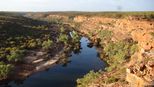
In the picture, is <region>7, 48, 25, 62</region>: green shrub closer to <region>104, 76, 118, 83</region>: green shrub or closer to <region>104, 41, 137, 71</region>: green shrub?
<region>104, 41, 137, 71</region>: green shrub

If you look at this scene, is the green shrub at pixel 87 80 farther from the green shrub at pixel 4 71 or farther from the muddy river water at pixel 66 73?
the green shrub at pixel 4 71

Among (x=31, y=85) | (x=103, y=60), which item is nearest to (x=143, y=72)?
(x=31, y=85)

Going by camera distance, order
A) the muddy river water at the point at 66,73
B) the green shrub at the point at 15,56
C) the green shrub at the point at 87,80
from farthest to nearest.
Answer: the green shrub at the point at 15,56 < the muddy river water at the point at 66,73 < the green shrub at the point at 87,80

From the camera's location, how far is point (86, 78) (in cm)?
5375

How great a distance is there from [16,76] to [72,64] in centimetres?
1763

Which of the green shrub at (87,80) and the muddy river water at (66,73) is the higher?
the green shrub at (87,80)

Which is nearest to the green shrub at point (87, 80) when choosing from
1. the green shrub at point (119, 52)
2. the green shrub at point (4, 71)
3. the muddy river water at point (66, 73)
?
the muddy river water at point (66, 73)

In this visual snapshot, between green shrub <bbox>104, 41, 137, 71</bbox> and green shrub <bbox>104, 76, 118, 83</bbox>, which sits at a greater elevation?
green shrub <bbox>104, 76, 118, 83</bbox>

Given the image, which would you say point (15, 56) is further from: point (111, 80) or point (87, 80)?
point (111, 80)

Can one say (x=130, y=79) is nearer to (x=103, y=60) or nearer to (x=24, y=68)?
(x=24, y=68)

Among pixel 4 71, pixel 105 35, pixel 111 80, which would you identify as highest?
pixel 111 80

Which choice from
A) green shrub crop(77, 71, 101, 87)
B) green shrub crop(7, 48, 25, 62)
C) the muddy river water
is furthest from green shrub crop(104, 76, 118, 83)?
green shrub crop(7, 48, 25, 62)

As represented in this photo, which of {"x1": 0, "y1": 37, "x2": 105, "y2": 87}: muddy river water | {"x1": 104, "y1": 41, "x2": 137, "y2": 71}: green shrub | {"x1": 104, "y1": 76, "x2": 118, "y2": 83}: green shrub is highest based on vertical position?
{"x1": 104, "y1": 76, "x2": 118, "y2": 83}: green shrub

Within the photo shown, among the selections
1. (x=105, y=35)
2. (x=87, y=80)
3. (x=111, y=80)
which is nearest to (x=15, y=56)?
(x=87, y=80)
